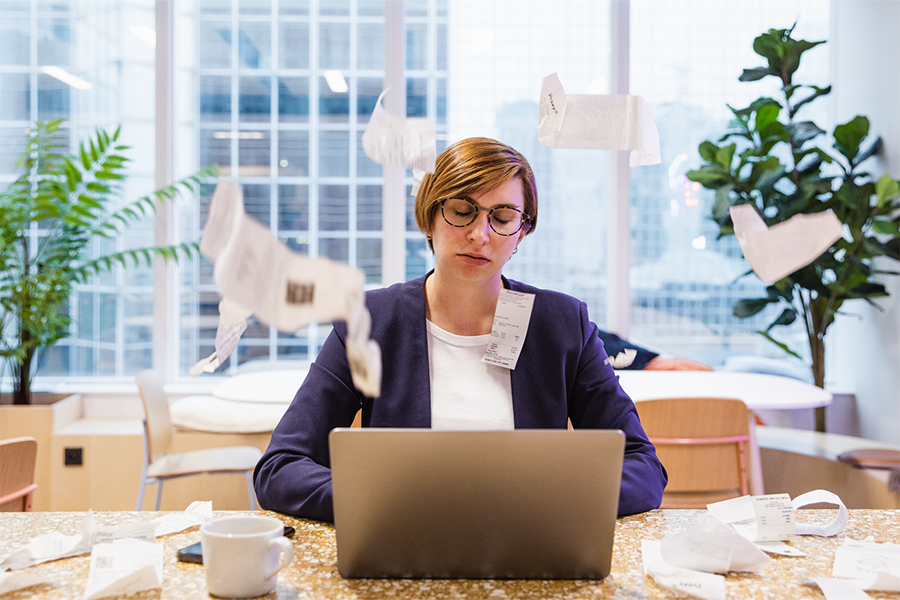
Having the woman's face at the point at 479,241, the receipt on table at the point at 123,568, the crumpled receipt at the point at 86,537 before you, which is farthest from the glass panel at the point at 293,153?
the receipt on table at the point at 123,568

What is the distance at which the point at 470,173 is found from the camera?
1272mm

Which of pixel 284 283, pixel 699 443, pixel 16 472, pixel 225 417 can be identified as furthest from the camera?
pixel 225 417

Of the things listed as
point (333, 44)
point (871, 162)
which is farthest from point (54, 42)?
point (871, 162)

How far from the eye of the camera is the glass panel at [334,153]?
4070mm

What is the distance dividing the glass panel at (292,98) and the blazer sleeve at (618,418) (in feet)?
10.1

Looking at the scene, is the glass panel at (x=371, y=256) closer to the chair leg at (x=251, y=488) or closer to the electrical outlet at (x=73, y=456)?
the chair leg at (x=251, y=488)

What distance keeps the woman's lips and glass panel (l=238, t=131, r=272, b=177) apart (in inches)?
120

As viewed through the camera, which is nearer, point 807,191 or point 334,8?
point 807,191

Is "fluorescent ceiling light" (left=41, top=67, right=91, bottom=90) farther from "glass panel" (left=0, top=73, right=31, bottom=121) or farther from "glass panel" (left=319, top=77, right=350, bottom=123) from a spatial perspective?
"glass panel" (left=319, top=77, right=350, bottom=123)

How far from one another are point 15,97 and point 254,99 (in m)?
1.34

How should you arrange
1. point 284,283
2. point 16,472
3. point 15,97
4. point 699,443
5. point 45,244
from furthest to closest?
1. point 15,97
2. point 45,244
3. point 699,443
4. point 16,472
5. point 284,283

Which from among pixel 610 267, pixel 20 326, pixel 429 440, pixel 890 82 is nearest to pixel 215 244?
pixel 429 440

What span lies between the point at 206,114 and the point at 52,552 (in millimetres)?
3575

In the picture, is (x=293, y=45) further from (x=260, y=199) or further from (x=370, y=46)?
(x=260, y=199)
